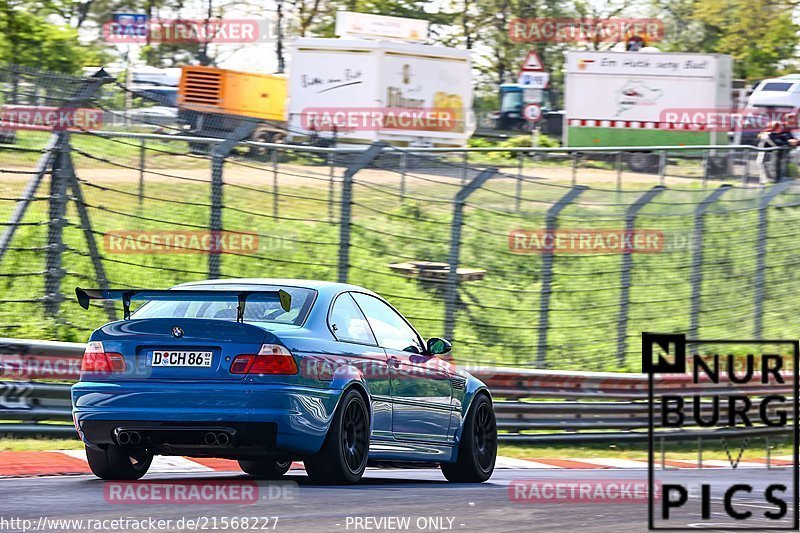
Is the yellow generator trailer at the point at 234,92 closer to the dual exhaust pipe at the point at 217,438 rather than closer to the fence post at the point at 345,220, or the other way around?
the fence post at the point at 345,220

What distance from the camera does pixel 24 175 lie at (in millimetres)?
12531

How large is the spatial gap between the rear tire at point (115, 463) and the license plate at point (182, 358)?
71 cm

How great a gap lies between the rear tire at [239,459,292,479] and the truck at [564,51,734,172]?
2687cm

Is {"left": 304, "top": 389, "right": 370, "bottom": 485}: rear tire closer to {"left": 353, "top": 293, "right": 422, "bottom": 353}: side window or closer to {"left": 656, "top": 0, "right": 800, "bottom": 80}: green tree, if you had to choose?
{"left": 353, "top": 293, "right": 422, "bottom": 353}: side window

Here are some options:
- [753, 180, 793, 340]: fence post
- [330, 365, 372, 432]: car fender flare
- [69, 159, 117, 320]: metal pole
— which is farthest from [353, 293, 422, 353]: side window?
[753, 180, 793, 340]: fence post

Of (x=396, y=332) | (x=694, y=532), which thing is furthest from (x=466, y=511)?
(x=396, y=332)

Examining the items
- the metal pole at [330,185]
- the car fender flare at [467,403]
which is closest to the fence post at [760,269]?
the metal pole at [330,185]

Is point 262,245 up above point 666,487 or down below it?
above

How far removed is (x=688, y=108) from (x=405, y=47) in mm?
6998

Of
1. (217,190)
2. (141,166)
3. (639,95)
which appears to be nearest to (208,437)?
(217,190)

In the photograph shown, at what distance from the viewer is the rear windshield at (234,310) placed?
26.6 ft

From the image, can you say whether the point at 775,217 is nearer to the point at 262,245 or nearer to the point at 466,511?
the point at 262,245

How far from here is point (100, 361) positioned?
789 cm

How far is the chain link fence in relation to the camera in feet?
41.3
